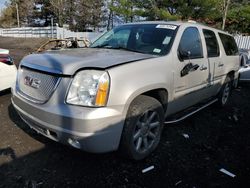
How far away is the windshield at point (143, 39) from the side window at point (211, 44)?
1.03 meters

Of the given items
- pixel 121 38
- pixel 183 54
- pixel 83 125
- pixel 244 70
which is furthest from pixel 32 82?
pixel 244 70

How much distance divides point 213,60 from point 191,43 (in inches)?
32.8

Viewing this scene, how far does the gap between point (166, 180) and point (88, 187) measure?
0.91 m

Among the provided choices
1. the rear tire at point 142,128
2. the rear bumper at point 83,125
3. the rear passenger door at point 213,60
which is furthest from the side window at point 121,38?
the rear bumper at point 83,125

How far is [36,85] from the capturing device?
3.08 metres

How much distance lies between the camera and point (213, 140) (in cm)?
426

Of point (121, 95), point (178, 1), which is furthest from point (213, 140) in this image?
point (178, 1)

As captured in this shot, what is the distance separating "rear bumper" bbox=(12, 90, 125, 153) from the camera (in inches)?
105

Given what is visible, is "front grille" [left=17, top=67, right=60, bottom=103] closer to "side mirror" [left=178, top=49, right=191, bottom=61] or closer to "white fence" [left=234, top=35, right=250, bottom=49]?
"side mirror" [left=178, top=49, right=191, bottom=61]

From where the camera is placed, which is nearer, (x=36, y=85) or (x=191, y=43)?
(x=36, y=85)

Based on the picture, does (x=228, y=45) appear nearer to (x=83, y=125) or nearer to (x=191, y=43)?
(x=191, y=43)

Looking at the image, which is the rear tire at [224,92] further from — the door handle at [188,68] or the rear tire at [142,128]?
the rear tire at [142,128]

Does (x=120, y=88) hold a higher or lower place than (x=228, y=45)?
lower

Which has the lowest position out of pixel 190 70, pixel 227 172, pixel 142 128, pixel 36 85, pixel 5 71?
pixel 227 172
